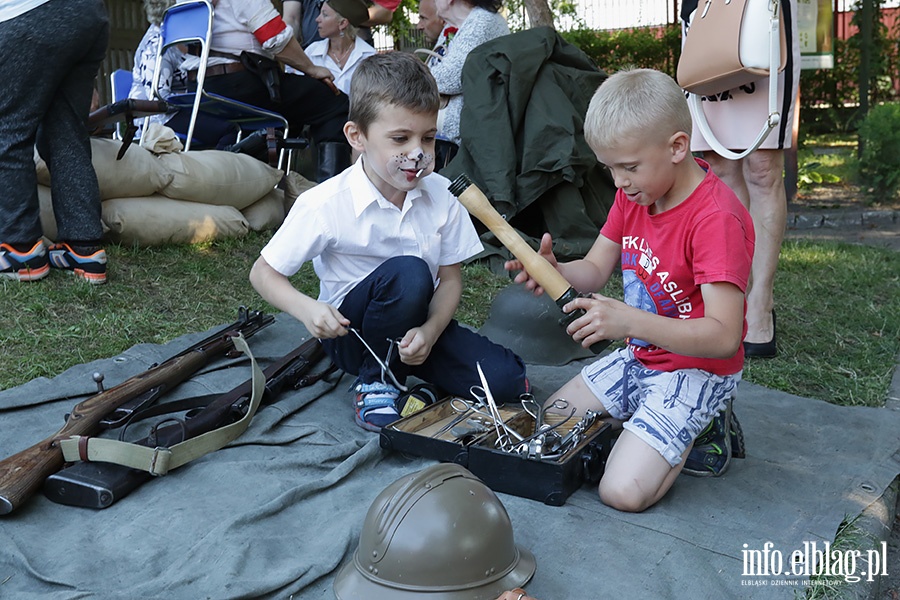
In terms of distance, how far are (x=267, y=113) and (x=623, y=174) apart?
4311 millimetres

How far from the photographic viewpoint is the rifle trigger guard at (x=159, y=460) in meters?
2.50

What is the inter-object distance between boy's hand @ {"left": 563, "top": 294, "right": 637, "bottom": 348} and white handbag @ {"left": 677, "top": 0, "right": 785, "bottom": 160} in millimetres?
1600

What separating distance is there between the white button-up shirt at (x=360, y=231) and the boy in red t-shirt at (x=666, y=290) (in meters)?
0.53

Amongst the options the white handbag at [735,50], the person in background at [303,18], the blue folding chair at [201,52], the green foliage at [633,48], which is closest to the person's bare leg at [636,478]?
the white handbag at [735,50]

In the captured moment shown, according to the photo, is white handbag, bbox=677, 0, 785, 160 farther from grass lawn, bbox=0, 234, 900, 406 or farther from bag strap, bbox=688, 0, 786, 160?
grass lawn, bbox=0, 234, 900, 406

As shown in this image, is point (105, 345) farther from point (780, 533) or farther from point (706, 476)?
point (780, 533)

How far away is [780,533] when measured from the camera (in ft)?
7.86

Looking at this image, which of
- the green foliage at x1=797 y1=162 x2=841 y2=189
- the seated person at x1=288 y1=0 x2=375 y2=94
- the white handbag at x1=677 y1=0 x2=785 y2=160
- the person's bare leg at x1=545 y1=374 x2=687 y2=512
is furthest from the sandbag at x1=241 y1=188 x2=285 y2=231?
the green foliage at x1=797 y1=162 x2=841 y2=189

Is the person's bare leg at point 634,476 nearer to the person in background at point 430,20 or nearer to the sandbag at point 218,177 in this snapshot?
the sandbag at point 218,177

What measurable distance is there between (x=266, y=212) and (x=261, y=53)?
1.13 m

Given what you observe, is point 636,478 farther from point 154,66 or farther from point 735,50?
point 154,66

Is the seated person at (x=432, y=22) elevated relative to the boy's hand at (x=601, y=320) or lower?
elevated

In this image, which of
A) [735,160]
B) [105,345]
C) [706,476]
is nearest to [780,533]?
[706,476]

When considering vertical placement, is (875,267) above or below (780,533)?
below
